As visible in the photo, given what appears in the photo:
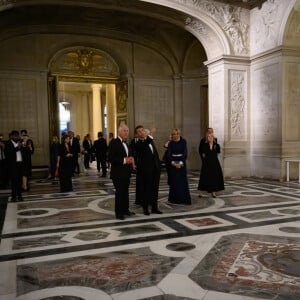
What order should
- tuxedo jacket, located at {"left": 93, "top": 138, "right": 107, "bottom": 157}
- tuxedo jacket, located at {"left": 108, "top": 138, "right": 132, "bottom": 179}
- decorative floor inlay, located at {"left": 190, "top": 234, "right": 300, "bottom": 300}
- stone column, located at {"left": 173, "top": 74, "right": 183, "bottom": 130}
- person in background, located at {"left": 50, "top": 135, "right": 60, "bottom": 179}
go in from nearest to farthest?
1. decorative floor inlay, located at {"left": 190, "top": 234, "right": 300, "bottom": 300}
2. tuxedo jacket, located at {"left": 108, "top": 138, "right": 132, "bottom": 179}
3. person in background, located at {"left": 50, "top": 135, "right": 60, "bottom": 179}
4. tuxedo jacket, located at {"left": 93, "top": 138, "right": 107, "bottom": 157}
5. stone column, located at {"left": 173, "top": 74, "right": 183, "bottom": 130}

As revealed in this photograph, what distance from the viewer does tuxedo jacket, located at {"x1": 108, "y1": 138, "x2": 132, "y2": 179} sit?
5.29 meters

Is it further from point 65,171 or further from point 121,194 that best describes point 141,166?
point 65,171

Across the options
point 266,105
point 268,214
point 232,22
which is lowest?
point 268,214

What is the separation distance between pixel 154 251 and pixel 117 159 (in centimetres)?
187

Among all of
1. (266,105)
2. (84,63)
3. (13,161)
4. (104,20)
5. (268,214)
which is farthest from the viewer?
(84,63)

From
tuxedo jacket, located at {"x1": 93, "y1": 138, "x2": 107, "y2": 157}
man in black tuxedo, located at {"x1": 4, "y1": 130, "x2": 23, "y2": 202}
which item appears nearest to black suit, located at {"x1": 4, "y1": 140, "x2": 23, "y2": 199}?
man in black tuxedo, located at {"x1": 4, "y1": 130, "x2": 23, "y2": 202}

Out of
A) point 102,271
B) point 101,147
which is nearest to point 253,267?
point 102,271

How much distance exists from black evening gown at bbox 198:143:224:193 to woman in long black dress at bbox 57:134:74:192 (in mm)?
3388

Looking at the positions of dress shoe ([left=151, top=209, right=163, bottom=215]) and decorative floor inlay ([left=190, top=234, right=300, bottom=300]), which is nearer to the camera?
decorative floor inlay ([left=190, top=234, right=300, bottom=300])

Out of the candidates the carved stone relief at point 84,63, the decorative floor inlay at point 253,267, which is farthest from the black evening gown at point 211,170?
the carved stone relief at point 84,63

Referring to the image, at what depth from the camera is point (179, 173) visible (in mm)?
6520

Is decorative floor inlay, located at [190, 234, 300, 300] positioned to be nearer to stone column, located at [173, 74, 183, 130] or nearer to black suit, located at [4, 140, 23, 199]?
black suit, located at [4, 140, 23, 199]

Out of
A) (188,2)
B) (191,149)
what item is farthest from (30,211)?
(191,149)

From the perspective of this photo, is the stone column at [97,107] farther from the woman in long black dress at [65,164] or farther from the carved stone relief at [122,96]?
the woman in long black dress at [65,164]
